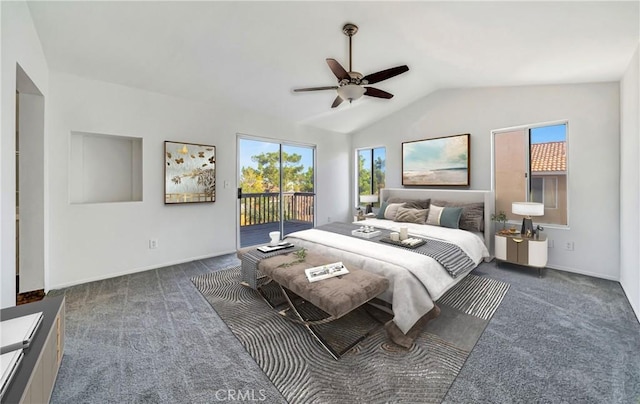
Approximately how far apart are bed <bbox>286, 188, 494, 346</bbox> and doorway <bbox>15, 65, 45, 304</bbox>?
276 cm

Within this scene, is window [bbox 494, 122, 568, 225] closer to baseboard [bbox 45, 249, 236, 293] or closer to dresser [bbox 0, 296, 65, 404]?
baseboard [bbox 45, 249, 236, 293]

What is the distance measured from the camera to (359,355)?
1808mm

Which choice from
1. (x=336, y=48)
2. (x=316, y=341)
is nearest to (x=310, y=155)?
(x=336, y=48)

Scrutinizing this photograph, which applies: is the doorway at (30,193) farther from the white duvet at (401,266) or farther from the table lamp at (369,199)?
the table lamp at (369,199)

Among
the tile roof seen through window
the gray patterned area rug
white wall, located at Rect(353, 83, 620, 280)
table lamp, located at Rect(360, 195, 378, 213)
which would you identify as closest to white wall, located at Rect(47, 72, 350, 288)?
the gray patterned area rug

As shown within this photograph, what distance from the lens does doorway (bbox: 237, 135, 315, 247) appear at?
4582 millimetres

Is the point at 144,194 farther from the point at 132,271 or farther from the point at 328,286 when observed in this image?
the point at 328,286

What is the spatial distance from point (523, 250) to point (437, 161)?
76.7 inches

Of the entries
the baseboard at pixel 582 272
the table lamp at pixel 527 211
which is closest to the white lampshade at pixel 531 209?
the table lamp at pixel 527 211

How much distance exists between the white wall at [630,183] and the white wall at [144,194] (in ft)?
15.0

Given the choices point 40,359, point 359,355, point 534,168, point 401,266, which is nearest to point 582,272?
point 534,168

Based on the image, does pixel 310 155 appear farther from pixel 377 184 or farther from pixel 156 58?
pixel 156 58

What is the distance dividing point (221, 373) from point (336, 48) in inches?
132

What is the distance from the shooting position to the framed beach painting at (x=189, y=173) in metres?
3.67
